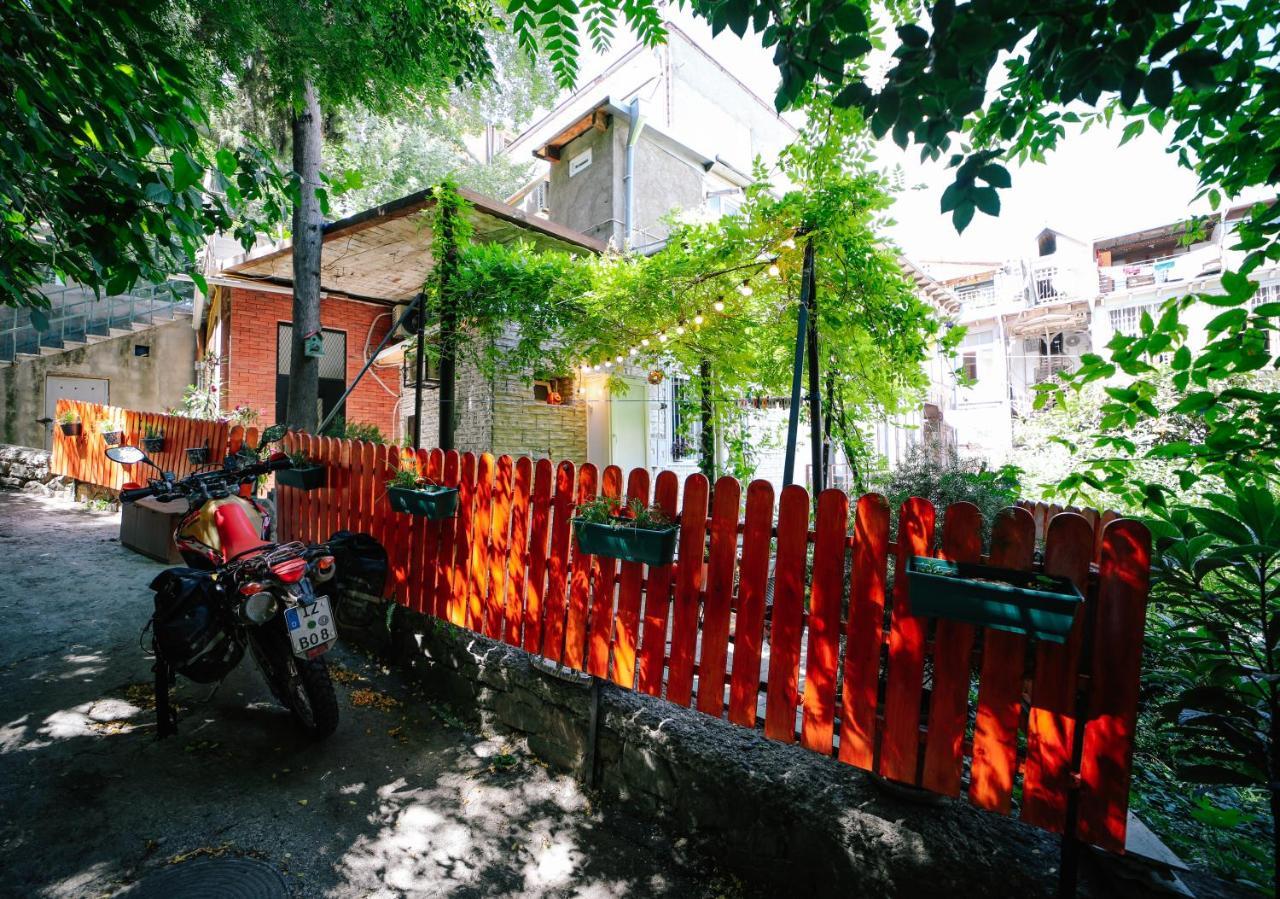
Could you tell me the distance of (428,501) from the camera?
3637mm

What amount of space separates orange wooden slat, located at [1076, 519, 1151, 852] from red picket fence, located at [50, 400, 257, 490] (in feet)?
24.0

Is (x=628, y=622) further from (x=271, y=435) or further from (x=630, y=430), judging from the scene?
(x=630, y=430)

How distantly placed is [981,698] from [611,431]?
7978 millimetres

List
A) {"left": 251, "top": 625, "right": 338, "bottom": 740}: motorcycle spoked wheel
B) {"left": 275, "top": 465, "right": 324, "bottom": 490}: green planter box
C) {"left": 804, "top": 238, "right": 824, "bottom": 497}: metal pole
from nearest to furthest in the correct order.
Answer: {"left": 251, "top": 625, "right": 338, "bottom": 740}: motorcycle spoked wheel < {"left": 804, "top": 238, "right": 824, "bottom": 497}: metal pole < {"left": 275, "top": 465, "right": 324, "bottom": 490}: green planter box

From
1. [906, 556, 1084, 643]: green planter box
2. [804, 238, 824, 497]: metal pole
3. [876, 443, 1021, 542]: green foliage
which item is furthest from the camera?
[876, 443, 1021, 542]: green foliage

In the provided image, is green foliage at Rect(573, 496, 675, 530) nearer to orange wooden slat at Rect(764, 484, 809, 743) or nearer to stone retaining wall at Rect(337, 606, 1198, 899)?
orange wooden slat at Rect(764, 484, 809, 743)

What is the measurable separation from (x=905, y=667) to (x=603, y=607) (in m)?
1.44

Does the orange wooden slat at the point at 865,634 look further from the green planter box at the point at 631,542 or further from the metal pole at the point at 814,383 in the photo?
the metal pole at the point at 814,383

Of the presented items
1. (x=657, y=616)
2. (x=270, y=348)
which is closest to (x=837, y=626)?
(x=657, y=616)

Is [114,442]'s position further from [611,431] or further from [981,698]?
[981,698]

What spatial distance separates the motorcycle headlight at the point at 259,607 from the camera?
279 centimetres

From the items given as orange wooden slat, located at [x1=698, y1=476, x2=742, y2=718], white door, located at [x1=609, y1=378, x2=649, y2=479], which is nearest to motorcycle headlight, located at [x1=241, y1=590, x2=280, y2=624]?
orange wooden slat, located at [x1=698, y1=476, x2=742, y2=718]

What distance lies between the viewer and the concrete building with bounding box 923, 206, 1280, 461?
18219 mm

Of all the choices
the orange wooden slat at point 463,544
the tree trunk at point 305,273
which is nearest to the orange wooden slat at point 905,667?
the orange wooden slat at point 463,544
